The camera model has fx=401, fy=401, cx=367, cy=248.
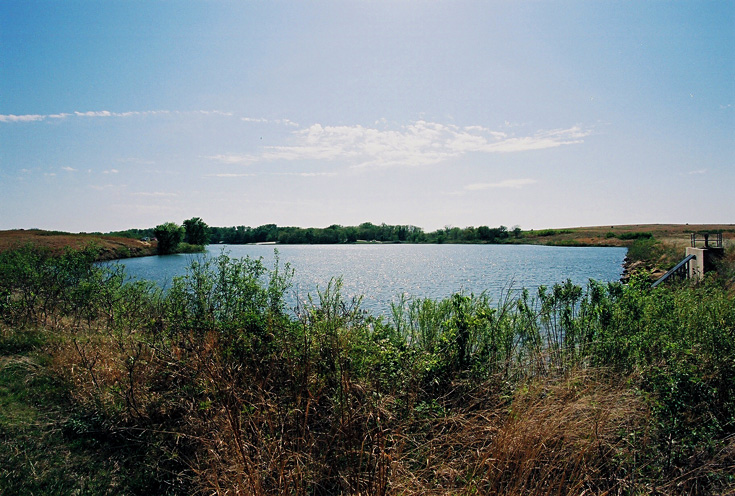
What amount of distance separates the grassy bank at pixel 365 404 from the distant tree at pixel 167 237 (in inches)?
2922

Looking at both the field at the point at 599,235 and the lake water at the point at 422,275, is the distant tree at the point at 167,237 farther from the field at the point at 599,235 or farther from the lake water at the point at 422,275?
the field at the point at 599,235

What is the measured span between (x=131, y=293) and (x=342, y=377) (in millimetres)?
8627

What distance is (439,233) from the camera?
161m

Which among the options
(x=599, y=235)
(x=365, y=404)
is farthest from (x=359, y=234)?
(x=365, y=404)

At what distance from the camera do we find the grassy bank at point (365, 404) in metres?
3.66

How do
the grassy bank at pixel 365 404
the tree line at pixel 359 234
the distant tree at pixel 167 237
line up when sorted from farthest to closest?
the tree line at pixel 359 234
the distant tree at pixel 167 237
the grassy bank at pixel 365 404

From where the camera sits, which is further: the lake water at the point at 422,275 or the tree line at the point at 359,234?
the tree line at the point at 359,234

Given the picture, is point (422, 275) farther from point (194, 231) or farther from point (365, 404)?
point (194, 231)

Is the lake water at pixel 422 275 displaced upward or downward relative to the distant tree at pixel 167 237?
downward

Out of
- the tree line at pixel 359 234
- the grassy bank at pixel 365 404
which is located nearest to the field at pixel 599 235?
the tree line at pixel 359 234

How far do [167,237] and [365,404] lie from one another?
8095 centimetres

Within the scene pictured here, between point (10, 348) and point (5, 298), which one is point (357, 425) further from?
point (5, 298)

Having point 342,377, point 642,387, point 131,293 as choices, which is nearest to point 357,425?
point 342,377

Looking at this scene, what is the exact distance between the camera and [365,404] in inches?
145
